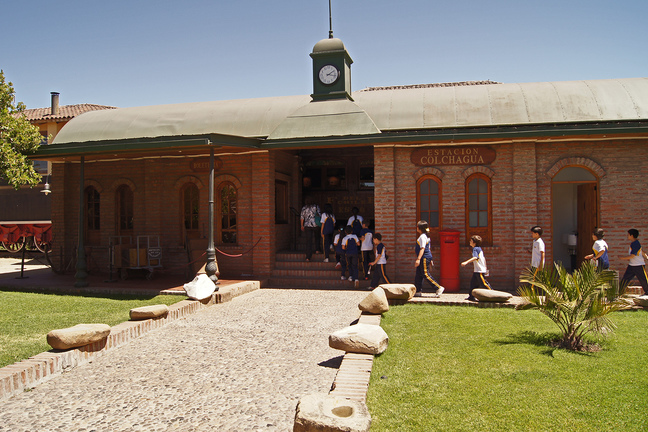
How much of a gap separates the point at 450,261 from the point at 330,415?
26.5 ft

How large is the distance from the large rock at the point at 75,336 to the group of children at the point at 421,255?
6.16 metres

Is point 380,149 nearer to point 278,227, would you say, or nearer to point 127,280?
point 278,227

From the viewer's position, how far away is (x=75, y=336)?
6312 mm

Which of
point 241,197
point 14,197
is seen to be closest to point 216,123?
point 241,197

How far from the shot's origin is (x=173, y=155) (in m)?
14.0

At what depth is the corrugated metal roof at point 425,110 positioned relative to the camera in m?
12.2

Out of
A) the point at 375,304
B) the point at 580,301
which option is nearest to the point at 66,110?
the point at 375,304

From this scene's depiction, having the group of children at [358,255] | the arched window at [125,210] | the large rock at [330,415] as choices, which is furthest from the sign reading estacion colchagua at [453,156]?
the large rock at [330,415]

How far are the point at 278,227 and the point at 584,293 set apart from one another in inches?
367

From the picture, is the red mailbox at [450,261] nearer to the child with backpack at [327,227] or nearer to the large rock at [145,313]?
the child with backpack at [327,227]

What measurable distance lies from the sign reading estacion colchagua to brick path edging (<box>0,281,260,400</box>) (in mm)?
6461

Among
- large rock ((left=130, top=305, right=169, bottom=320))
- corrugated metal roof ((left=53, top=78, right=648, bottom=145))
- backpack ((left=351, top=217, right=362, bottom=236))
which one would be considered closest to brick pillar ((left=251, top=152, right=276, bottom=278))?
corrugated metal roof ((left=53, top=78, right=648, bottom=145))

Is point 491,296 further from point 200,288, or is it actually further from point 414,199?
point 200,288

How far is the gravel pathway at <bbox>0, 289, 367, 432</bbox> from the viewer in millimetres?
4652
